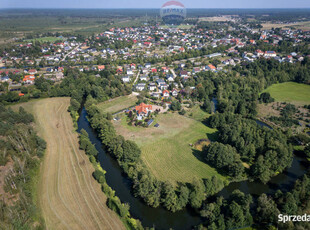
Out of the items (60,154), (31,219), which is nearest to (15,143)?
(60,154)

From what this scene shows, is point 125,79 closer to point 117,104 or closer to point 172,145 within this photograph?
point 117,104

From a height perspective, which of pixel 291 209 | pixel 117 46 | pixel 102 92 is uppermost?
pixel 117 46

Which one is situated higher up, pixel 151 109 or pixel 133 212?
pixel 151 109

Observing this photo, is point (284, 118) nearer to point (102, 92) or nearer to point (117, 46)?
point (102, 92)

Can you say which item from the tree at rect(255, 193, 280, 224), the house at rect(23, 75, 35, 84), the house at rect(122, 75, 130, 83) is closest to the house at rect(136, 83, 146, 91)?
the house at rect(122, 75, 130, 83)

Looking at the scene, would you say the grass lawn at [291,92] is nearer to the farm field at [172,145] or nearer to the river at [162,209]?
the river at [162,209]

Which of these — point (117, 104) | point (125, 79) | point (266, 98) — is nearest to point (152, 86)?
point (125, 79)

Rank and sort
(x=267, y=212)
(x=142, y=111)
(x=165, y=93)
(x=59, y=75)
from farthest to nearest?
(x=59, y=75)
(x=165, y=93)
(x=142, y=111)
(x=267, y=212)
